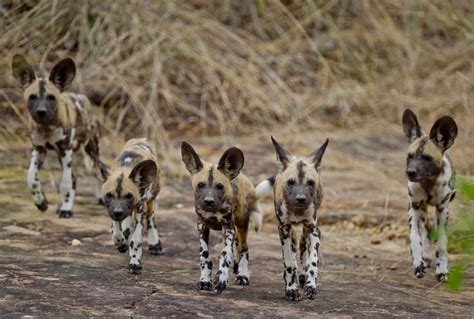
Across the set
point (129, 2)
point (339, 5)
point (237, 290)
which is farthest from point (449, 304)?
point (339, 5)

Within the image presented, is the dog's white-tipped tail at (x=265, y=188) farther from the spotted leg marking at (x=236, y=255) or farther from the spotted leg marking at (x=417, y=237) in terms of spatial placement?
the spotted leg marking at (x=417, y=237)

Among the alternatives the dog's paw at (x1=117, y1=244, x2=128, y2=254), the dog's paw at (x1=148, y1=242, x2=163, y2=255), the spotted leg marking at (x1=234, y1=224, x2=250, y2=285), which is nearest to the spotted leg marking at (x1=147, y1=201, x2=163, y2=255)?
the dog's paw at (x1=148, y1=242, x2=163, y2=255)

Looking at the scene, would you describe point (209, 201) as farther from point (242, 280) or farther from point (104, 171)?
point (104, 171)

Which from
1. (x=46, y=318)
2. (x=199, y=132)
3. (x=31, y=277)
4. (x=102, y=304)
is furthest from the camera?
(x=199, y=132)

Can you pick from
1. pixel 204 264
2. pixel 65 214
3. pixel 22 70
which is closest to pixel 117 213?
pixel 204 264

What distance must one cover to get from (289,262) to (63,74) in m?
3.06

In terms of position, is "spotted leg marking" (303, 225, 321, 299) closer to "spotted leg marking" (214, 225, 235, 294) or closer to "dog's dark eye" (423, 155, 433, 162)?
"spotted leg marking" (214, 225, 235, 294)

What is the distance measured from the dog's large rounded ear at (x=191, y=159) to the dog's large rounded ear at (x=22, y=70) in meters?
2.40

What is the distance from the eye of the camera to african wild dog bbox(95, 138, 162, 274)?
568 centimetres

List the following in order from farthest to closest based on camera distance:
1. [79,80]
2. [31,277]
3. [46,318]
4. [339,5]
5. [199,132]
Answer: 1. [339,5]
2. [199,132]
3. [79,80]
4. [31,277]
5. [46,318]

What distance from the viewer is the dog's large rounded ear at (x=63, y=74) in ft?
24.6

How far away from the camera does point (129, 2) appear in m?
11.2

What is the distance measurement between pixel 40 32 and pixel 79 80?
0.81 metres

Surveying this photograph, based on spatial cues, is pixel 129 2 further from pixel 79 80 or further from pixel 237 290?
pixel 237 290
